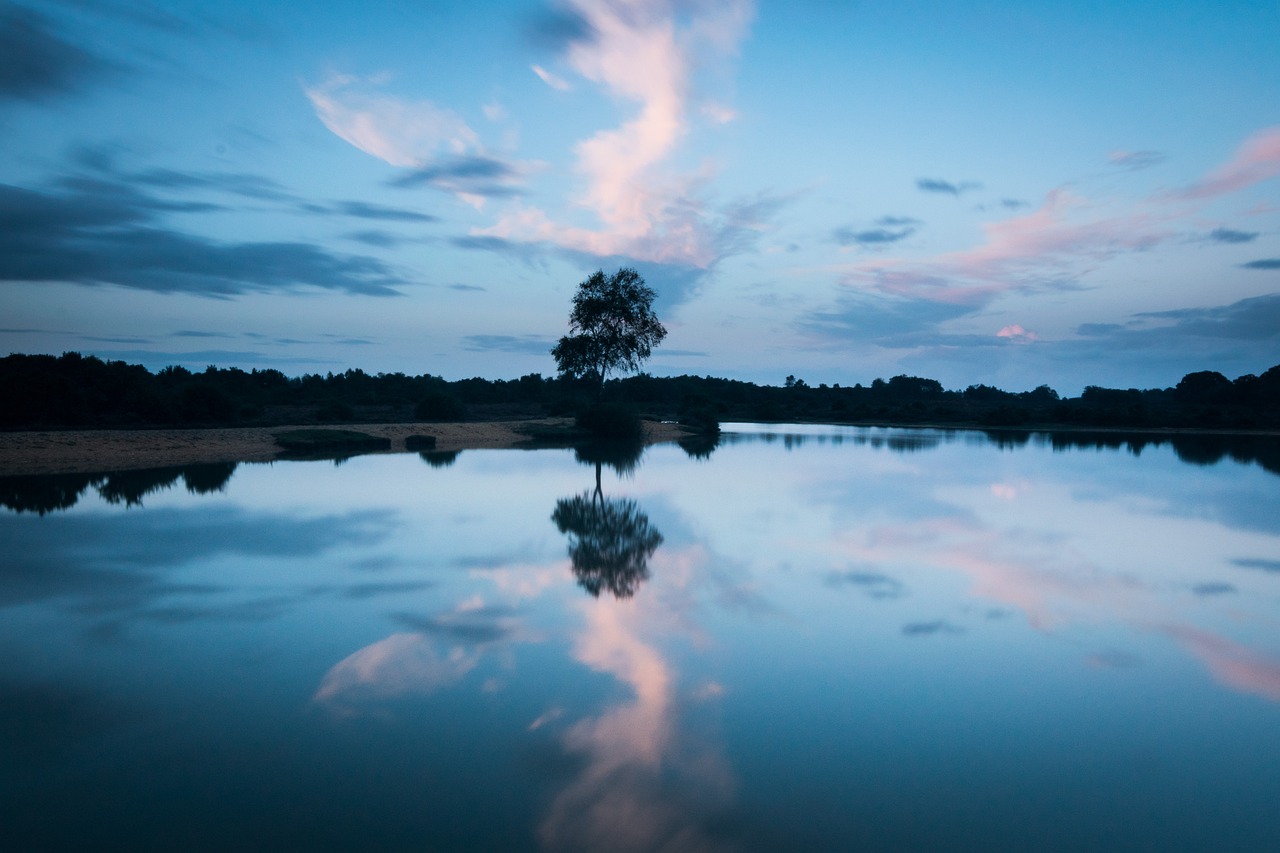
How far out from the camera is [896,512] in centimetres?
1355

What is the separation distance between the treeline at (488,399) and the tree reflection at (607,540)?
22.7m

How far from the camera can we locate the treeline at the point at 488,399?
30109 millimetres

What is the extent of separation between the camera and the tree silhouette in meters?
8.46

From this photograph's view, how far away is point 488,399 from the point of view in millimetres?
62812

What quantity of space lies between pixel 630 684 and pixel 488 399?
58807 mm

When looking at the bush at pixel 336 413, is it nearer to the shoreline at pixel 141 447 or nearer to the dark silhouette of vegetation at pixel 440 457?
the shoreline at pixel 141 447

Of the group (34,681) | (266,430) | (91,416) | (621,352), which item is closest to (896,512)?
(34,681)

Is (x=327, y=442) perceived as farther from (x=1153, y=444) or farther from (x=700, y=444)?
(x=1153, y=444)

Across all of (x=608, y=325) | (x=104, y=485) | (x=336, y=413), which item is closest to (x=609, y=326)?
(x=608, y=325)

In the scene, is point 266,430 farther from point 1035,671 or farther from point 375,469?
point 1035,671

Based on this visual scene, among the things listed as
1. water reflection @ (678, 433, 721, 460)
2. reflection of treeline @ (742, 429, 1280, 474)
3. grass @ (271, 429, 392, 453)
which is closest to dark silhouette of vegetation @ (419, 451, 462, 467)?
grass @ (271, 429, 392, 453)

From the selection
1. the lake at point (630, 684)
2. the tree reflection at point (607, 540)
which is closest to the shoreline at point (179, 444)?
the lake at point (630, 684)

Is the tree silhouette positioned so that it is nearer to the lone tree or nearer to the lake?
the lake

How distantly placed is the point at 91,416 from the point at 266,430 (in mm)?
7754
